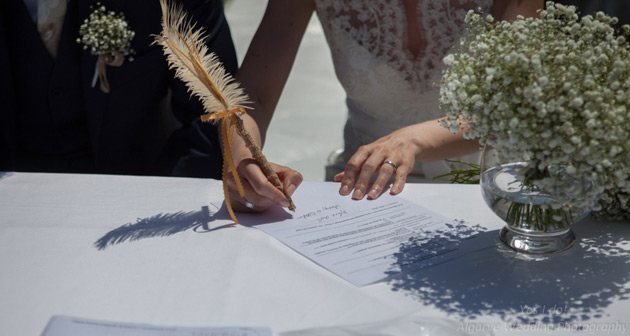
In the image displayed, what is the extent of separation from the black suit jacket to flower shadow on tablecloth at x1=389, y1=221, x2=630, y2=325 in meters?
1.28

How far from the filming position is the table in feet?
2.99

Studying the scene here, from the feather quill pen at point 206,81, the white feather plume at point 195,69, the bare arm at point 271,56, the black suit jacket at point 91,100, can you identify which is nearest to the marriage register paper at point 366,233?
the feather quill pen at point 206,81

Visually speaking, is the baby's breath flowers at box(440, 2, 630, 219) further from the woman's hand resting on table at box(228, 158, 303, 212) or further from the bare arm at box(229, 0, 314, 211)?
the bare arm at box(229, 0, 314, 211)

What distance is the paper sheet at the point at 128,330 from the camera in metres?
0.86

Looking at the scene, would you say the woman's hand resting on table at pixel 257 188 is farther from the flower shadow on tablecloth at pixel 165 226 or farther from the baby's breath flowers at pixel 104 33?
the baby's breath flowers at pixel 104 33

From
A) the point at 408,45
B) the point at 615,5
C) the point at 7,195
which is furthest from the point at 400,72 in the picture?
the point at 7,195

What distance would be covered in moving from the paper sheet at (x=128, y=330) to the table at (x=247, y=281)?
2 centimetres

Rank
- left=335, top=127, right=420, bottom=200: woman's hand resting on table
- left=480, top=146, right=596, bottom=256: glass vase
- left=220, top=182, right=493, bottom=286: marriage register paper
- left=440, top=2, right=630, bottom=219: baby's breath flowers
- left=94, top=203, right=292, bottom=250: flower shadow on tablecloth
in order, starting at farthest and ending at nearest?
left=335, top=127, right=420, bottom=200: woman's hand resting on table → left=94, top=203, right=292, bottom=250: flower shadow on tablecloth → left=220, top=182, right=493, bottom=286: marriage register paper → left=480, top=146, right=596, bottom=256: glass vase → left=440, top=2, right=630, bottom=219: baby's breath flowers

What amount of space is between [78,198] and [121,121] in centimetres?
92

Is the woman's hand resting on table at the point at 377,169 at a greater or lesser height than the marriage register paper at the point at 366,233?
greater

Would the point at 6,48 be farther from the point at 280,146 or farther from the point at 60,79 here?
the point at 280,146

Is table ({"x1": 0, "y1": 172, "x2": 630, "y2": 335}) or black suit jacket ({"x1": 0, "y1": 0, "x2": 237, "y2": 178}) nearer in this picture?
table ({"x1": 0, "y1": 172, "x2": 630, "y2": 335})

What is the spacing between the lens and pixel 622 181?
878 millimetres

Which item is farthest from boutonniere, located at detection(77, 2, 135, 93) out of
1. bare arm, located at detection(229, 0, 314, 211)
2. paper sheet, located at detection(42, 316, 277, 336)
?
paper sheet, located at detection(42, 316, 277, 336)
